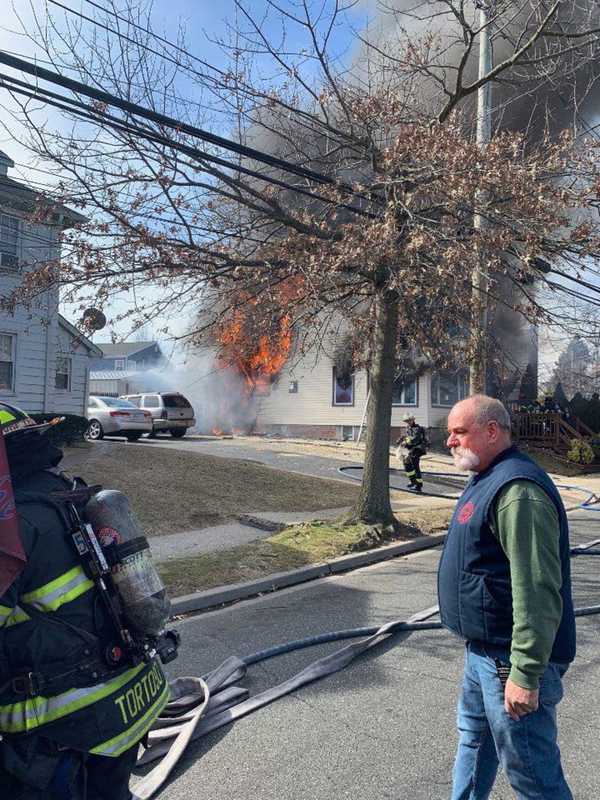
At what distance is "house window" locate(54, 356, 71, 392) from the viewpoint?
1847cm

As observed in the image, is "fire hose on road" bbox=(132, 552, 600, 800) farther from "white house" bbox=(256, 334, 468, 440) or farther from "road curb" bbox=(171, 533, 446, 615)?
"white house" bbox=(256, 334, 468, 440)

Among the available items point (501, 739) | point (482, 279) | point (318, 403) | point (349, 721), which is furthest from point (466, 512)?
point (318, 403)

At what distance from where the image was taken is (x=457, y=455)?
8.56 ft

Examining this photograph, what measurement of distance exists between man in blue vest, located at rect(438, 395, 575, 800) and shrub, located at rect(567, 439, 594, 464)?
19145 millimetres

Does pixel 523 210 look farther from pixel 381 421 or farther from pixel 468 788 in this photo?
pixel 468 788

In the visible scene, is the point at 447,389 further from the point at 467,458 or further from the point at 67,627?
the point at 67,627

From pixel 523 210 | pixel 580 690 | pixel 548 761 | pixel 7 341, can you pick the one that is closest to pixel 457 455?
pixel 548 761

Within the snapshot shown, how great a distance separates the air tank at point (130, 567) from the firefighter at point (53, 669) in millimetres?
70

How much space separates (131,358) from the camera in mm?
54125

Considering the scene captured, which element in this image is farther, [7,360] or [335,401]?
[335,401]

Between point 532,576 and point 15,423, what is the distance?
163 centimetres

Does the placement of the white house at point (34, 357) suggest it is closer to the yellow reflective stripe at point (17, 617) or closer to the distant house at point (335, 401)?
the distant house at point (335, 401)

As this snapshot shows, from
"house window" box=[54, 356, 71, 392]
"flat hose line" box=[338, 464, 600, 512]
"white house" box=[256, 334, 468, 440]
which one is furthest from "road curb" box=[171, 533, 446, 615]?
"white house" box=[256, 334, 468, 440]

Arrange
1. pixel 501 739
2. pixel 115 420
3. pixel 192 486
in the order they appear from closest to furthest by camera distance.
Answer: pixel 501 739
pixel 192 486
pixel 115 420
